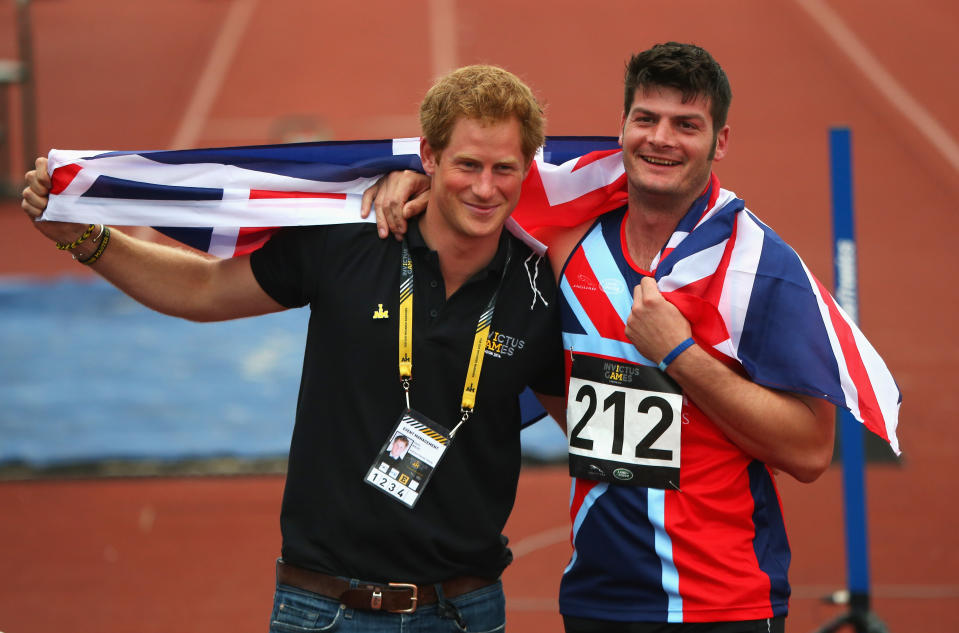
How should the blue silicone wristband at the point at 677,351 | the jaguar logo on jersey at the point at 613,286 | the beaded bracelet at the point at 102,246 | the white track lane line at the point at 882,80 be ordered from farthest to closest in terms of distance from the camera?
the white track lane line at the point at 882,80
the beaded bracelet at the point at 102,246
the jaguar logo on jersey at the point at 613,286
the blue silicone wristband at the point at 677,351

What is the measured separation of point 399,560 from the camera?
315cm

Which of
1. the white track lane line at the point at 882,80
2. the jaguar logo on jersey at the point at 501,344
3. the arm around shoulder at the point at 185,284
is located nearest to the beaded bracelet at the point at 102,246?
the arm around shoulder at the point at 185,284

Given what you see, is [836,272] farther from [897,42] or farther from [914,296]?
[897,42]

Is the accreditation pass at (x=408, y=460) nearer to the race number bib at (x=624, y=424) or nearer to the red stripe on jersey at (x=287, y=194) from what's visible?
the race number bib at (x=624, y=424)

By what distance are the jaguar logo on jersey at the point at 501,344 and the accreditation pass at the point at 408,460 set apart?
24 centimetres

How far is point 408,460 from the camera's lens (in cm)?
313

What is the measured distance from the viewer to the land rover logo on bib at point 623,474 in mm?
3117

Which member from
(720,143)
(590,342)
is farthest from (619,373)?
(720,143)

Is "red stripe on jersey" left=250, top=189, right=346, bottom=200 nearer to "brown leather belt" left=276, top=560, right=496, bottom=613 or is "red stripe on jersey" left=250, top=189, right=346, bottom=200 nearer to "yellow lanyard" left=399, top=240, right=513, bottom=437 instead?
"yellow lanyard" left=399, top=240, right=513, bottom=437

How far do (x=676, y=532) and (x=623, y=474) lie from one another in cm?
19

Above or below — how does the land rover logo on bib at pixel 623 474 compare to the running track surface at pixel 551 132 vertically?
below

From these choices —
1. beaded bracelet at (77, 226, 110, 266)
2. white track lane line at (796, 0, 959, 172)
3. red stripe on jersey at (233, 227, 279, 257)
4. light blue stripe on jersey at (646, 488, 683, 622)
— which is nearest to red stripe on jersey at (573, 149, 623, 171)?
red stripe on jersey at (233, 227, 279, 257)

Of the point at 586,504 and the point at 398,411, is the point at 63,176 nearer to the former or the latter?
the point at 398,411

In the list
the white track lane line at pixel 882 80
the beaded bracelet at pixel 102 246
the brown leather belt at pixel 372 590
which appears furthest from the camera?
the white track lane line at pixel 882 80
